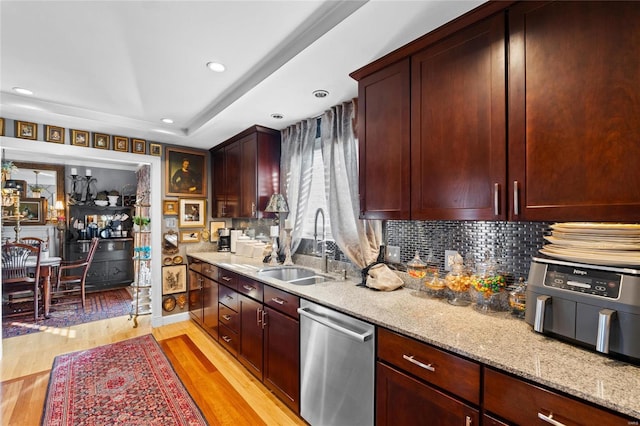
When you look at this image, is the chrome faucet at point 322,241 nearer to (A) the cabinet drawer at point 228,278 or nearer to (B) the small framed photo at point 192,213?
(A) the cabinet drawer at point 228,278

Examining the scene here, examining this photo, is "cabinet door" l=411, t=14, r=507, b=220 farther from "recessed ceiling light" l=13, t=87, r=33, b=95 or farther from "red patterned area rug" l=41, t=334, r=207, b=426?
"recessed ceiling light" l=13, t=87, r=33, b=95

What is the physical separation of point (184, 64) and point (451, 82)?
5.83ft

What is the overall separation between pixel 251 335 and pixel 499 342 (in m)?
1.92

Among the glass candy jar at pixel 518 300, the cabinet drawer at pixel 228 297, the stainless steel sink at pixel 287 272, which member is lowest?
the cabinet drawer at pixel 228 297

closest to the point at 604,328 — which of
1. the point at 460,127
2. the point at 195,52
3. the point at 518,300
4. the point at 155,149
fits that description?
the point at 518,300

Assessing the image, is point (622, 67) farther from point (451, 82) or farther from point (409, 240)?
point (409, 240)

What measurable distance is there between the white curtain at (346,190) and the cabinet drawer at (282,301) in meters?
0.60

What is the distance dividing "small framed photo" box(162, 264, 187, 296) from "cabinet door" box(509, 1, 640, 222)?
384cm

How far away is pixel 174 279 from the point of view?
3.86m

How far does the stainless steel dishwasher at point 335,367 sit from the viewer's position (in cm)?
152

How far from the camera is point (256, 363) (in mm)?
2428

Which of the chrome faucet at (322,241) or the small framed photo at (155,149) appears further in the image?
the small framed photo at (155,149)

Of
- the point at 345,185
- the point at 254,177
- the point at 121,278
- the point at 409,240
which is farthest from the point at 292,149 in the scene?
the point at 121,278

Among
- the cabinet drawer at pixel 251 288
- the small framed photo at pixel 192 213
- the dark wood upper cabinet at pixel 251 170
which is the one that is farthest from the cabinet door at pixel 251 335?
the small framed photo at pixel 192 213
